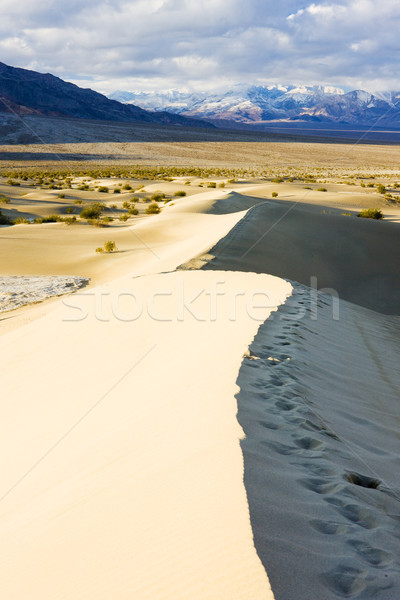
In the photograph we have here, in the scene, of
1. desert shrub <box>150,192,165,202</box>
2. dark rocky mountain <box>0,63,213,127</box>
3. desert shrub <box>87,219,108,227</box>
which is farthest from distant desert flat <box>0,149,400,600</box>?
dark rocky mountain <box>0,63,213,127</box>

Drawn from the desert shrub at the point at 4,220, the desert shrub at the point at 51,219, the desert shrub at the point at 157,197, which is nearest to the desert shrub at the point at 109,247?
the desert shrub at the point at 51,219

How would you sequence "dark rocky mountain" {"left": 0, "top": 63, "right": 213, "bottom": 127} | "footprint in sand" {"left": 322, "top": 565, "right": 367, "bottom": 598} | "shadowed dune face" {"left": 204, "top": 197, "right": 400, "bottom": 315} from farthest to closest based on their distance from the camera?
"dark rocky mountain" {"left": 0, "top": 63, "right": 213, "bottom": 127} < "shadowed dune face" {"left": 204, "top": 197, "right": 400, "bottom": 315} < "footprint in sand" {"left": 322, "top": 565, "right": 367, "bottom": 598}

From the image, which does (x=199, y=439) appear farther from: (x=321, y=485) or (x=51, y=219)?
(x=51, y=219)

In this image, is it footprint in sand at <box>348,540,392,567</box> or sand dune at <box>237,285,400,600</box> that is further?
footprint in sand at <box>348,540,392,567</box>

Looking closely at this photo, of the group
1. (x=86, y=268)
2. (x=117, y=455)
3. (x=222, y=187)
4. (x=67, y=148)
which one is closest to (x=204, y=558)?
(x=117, y=455)

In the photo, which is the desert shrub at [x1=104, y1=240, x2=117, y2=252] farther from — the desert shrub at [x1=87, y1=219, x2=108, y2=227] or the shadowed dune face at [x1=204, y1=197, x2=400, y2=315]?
the desert shrub at [x1=87, y1=219, x2=108, y2=227]
